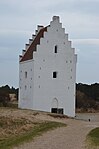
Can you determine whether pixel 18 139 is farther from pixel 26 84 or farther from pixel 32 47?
pixel 32 47

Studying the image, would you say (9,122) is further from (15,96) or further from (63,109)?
(15,96)

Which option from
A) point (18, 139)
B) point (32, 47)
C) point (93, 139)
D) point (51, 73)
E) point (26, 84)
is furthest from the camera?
point (32, 47)

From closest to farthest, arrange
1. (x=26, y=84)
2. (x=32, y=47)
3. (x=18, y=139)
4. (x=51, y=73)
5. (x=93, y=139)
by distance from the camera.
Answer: (x=18, y=139) < (x=93, y=139) < (x=51, y=73) < (x=26, y=84) < (x=32, y=47)

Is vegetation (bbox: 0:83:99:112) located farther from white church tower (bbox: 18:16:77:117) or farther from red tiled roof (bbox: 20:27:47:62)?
white church tower (bbox: 18:16:77:117)

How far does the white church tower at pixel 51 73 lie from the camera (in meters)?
53.3

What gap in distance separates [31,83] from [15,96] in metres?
34.8

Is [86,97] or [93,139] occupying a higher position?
[86,97]

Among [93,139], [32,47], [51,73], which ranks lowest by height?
[93,139]

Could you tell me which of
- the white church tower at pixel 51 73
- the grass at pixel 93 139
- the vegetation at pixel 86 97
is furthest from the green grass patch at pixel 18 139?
the vegetation at pixel 86 97

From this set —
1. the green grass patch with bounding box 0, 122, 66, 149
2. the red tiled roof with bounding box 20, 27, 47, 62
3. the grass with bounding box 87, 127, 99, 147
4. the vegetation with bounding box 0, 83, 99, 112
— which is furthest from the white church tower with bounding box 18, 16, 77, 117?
the grass with bounding box 87, 127, 99, 147

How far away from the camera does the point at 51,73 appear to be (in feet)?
178

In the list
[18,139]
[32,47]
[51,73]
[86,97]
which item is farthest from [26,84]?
[18,139]

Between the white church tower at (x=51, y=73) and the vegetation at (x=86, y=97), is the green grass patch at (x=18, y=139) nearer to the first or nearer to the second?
the white church tower at (x=51, y=73)

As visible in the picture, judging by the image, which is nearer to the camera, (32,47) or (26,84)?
(26,84)
